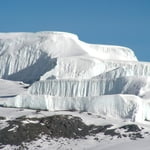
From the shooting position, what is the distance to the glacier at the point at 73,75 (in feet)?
282

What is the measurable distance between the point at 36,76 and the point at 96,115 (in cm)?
4447

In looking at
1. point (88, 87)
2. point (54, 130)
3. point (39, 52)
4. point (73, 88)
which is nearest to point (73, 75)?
point (39, 52)

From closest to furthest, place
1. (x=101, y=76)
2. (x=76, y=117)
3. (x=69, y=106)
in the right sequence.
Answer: (x=76, y=117), (x=69, y=106), (x=101, y=76)

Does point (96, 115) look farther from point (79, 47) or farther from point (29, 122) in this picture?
point (79, 47)

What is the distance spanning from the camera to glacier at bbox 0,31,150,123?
85.9 metres

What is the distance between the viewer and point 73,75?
118 meters

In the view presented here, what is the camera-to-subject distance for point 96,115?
277 ft

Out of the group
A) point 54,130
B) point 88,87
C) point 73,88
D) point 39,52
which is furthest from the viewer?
point 39,52

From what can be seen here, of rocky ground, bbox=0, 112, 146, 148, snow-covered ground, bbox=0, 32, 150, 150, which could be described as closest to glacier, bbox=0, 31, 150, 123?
snow-covered ground, bbox=0, 32, 150, 150

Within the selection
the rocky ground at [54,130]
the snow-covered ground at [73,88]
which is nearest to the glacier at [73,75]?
the snow-covered ground at [73,88]

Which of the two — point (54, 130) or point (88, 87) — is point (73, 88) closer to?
point (88, 87)

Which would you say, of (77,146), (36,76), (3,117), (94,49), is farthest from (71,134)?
(94,49)

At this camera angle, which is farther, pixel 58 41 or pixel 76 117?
pixel 58 41

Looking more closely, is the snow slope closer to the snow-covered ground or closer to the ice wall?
the snow-covered ground
